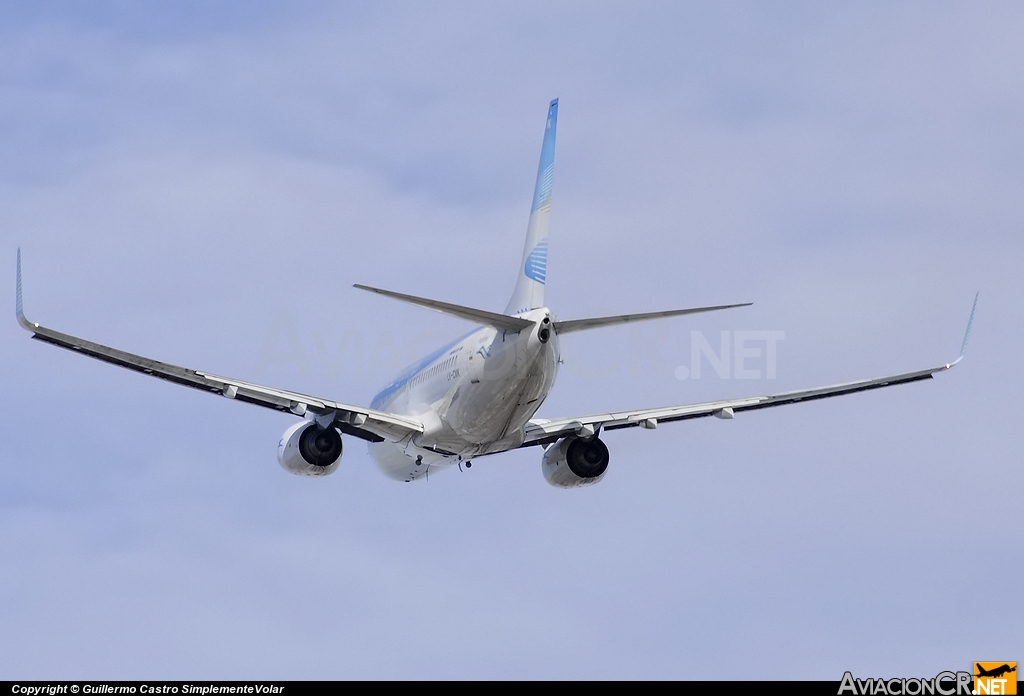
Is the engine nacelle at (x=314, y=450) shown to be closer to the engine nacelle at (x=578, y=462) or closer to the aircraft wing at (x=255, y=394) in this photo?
the aircraft wing at (x=255, y=394)

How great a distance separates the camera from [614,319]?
51.8 metres

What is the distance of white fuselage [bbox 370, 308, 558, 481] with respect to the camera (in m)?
54.6

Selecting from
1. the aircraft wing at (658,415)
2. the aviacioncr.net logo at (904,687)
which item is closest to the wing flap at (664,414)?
the aircraft wing at (658,415)

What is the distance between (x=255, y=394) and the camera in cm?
5803

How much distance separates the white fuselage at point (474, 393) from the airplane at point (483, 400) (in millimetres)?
44

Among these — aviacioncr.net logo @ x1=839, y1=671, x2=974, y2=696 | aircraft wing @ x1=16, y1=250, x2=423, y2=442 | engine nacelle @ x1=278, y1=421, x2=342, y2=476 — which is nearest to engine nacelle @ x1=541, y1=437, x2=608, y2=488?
aircraft wing @ x1=16, y1=250, x2=423, y2=442

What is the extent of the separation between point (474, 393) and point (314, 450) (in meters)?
6.04

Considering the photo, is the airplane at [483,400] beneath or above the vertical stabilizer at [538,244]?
beneath

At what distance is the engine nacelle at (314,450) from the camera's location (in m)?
59.0

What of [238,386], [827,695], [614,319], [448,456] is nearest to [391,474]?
[448,456]

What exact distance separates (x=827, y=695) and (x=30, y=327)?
2506 cm

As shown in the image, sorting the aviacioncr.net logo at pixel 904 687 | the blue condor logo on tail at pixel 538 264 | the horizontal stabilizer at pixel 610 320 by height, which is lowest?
the aviacioncr.net logo at pixel 904 687

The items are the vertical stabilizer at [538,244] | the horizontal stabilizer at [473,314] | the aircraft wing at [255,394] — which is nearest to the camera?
the horizontal stabilizer at [473,314]

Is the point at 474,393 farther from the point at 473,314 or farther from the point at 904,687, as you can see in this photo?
the point at 904,687
